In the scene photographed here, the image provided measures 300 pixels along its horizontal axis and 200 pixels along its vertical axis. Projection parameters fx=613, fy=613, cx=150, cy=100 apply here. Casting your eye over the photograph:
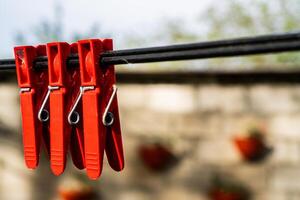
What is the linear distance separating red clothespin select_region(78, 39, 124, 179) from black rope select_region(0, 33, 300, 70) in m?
0.05

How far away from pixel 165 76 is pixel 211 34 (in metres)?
14.5

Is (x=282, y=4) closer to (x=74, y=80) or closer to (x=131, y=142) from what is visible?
(x=131, y=142)

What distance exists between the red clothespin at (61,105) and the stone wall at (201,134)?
15.8 ft

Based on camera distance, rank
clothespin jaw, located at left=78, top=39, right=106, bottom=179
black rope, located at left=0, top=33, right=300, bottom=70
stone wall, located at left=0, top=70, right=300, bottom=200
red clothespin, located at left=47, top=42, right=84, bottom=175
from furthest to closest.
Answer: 1. stone wall, located at left=0, top=70, right=300, bottom=200
2. red clothespin, located at left=47, top=42, right=84, bottom=175
3. clothespin jaw, located at left=78, top=39, right=106, bottom=179
4. black rope, located at left=0, top=33, right=300, bottom=70

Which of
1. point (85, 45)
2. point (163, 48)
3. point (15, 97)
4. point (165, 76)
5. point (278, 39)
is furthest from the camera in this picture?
point (15, 97)

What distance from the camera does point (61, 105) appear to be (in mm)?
2424

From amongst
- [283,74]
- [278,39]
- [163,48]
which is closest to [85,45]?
[163,48]

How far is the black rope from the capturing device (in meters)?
1.74

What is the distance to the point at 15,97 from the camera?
7875 millimetres

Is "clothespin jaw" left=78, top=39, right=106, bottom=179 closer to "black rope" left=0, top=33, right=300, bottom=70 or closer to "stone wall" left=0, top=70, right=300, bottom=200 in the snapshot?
"black rope" left=0, top=33, right=300, bottom=70

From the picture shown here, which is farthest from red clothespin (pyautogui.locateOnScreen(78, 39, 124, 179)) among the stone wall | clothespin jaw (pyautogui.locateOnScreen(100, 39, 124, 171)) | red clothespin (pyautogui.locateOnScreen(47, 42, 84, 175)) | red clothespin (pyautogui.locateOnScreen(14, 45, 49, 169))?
the stone wall

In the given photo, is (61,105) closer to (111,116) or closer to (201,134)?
(111,116)

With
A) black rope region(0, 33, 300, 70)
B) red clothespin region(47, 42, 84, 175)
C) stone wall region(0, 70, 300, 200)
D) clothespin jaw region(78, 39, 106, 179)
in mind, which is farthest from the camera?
stone wall region(0, 70, 300, 200)

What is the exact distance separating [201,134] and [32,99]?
4953mm
